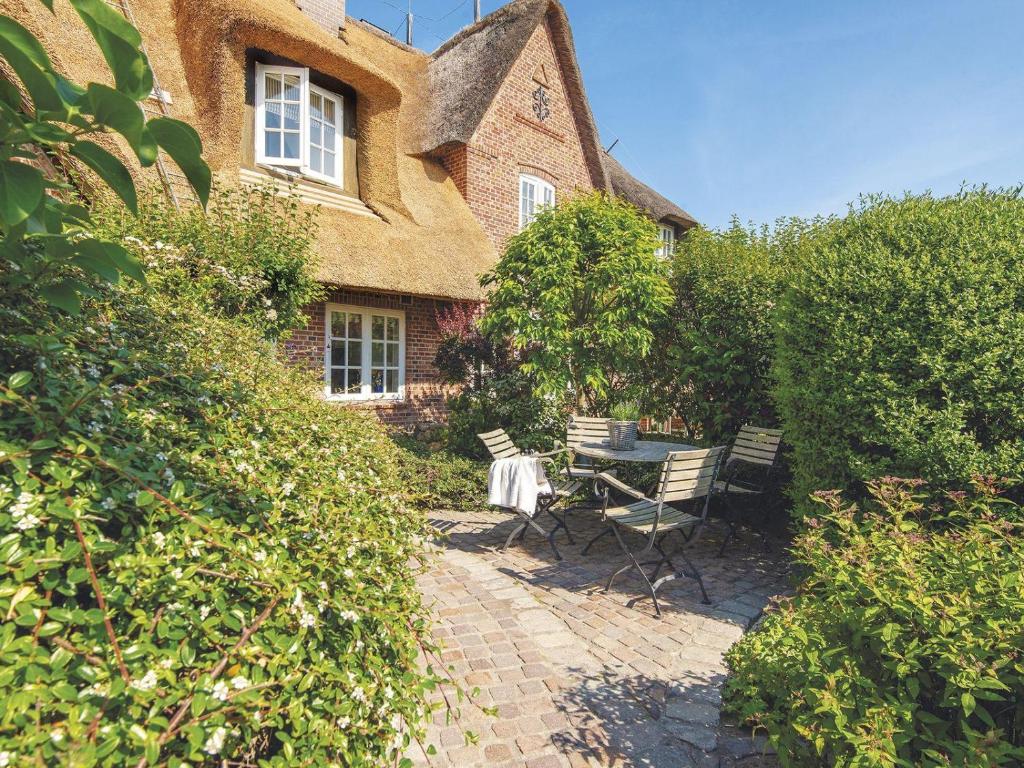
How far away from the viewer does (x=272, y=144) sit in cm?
866

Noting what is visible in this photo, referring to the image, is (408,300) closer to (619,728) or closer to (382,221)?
(382,221)

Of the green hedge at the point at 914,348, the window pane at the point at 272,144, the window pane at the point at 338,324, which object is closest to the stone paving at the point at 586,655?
the green hedge at the point at 914,348

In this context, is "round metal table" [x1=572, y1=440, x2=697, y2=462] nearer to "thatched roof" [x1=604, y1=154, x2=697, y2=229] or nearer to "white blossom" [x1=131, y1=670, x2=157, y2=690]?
"white blossom" [x1=131, y1=670, x2=157, y2=690]

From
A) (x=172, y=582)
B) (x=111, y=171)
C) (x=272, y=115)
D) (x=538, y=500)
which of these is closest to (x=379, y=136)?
(x=272, y=115)

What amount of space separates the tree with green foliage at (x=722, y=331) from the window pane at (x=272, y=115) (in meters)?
6.50

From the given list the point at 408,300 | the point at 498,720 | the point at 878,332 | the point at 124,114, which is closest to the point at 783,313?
the point at 878,332

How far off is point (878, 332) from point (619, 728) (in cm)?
313

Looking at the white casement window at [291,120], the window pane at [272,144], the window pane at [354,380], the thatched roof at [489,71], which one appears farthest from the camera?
the thatched roof at [489,71]

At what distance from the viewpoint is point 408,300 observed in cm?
962

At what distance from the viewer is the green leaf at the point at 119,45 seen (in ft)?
2.41

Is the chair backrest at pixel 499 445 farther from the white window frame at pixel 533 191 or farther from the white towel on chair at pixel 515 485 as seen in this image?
the white window frame at pixel 533 191

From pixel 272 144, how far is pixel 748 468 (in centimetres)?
840

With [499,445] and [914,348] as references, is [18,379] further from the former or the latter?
[499,445]

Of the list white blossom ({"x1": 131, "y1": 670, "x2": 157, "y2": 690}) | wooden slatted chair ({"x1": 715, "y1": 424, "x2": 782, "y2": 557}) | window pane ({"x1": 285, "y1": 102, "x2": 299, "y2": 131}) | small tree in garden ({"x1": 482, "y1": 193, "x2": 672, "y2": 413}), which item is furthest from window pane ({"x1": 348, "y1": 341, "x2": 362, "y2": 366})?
white blossom ({"x1": 131, "y1": 670, "x2": 157, "y2": 690})
